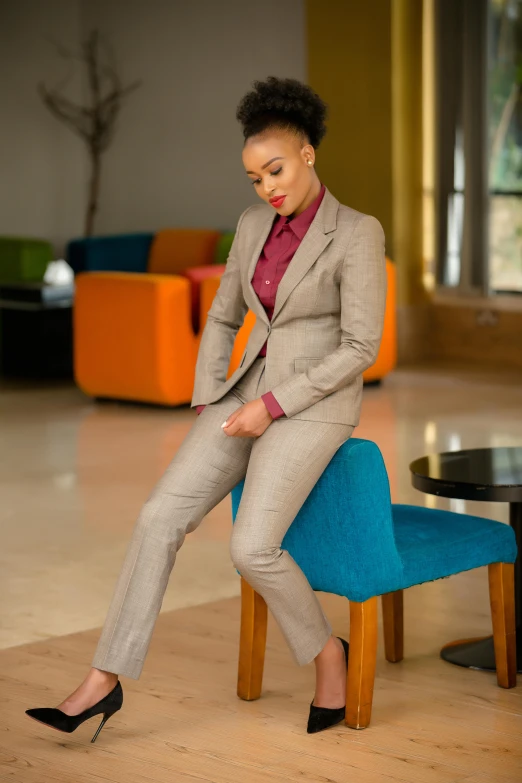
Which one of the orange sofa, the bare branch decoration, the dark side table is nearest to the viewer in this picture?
the orange sofa

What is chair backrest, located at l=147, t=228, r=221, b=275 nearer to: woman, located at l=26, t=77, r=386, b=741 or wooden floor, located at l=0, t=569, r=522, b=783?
wooden floor, located at l=0, t=569, r=522, b=783

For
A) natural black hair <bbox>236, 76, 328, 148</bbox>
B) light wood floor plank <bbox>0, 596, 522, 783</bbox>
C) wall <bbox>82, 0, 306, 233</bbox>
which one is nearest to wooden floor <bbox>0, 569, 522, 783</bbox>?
light wood floor plank <bbox>0, 596, 522, 783</bbox>

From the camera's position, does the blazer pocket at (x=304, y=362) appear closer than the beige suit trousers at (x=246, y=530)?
No

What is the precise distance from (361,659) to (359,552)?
0.25m

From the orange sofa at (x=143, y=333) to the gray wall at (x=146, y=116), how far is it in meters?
2.67

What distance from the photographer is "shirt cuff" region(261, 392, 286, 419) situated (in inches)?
114

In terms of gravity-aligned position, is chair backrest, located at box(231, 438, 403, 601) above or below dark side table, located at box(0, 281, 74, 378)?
above

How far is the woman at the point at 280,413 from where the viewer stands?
2840 millimetres

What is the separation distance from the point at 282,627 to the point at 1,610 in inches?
54.0

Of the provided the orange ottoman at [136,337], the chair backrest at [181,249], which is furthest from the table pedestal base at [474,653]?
the chair backrest at [181,249]

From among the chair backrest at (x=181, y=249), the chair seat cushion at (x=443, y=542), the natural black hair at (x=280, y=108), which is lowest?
the chair seat cushion at (x=443, y=542)

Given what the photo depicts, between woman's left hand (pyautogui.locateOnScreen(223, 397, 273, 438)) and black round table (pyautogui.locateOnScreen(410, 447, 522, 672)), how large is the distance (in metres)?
0.55

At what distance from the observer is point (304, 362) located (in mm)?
2938

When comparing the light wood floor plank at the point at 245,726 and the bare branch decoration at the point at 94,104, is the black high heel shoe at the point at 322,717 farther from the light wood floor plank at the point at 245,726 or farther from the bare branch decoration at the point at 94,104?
A: the bare branch decoration at the point at 94,104
